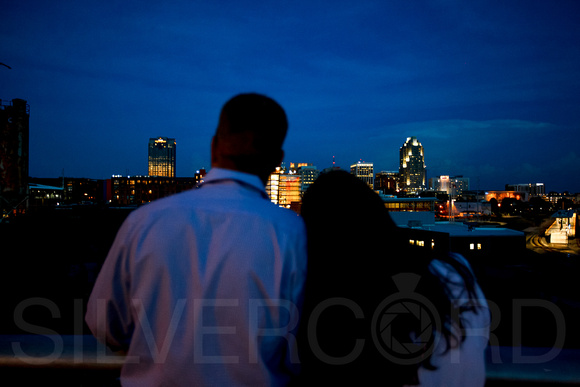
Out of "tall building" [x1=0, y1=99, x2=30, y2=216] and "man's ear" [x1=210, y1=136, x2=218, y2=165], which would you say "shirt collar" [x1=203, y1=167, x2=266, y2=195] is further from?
"tall building" [x1=0, y1=99, x2=30, y2=216]

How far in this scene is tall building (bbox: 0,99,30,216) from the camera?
21.3m

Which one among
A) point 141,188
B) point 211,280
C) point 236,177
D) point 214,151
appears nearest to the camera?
point 211,280

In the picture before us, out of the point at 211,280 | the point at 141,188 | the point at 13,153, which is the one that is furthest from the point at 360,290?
the point at 141,188

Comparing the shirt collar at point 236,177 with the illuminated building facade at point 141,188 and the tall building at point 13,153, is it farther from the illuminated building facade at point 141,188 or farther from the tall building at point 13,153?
the illuminated building facade at point 141,188

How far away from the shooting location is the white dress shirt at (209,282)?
1.15 metres

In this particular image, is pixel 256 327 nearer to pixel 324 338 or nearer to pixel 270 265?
pixel 270 265

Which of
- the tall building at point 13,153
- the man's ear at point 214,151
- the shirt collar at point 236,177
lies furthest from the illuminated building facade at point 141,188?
the shirt collar at point 236,177

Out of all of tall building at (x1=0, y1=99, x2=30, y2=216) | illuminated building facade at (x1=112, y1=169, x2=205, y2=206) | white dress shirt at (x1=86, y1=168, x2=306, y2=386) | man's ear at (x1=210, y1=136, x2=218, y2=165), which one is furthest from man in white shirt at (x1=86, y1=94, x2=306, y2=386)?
illuminated building facade at (x1=112, y1=169, x2=205, y2=206)

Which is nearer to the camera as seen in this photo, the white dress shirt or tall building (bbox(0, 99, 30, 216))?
the white dress shirt

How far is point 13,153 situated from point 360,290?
26.9 metres

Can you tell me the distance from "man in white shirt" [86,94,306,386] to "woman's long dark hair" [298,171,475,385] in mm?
163

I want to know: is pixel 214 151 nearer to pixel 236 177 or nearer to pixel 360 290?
pixel 236 177

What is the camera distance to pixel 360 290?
4.41 ft

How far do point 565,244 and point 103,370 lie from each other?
58.4 m
